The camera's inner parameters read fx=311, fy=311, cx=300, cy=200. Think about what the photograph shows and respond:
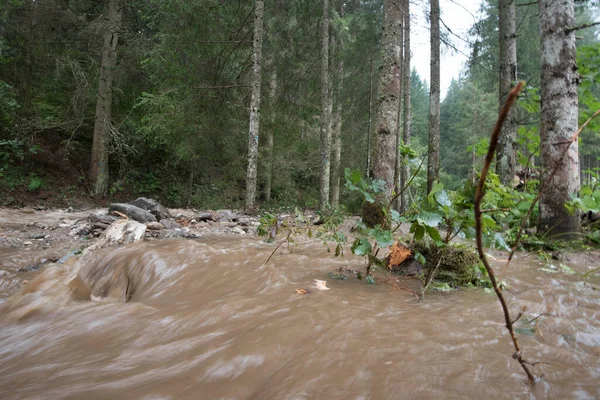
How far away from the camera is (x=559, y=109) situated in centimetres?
407

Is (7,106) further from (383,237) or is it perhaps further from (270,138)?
(383,237)

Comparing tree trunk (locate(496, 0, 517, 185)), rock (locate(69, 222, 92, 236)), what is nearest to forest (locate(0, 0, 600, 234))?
tree trunk (locate(496, 0, 517, 185))

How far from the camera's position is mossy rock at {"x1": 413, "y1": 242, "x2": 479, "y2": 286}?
2.51 metres

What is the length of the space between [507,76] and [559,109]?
4157 millimetres

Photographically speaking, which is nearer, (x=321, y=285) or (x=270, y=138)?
(x=321, y=285)

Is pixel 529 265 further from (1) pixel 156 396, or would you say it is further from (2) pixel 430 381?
(1) pixel 156 396

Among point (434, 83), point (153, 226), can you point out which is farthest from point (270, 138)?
point (153, 226)

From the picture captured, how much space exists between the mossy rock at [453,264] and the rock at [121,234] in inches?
154

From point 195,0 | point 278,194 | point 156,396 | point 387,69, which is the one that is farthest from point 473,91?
point 156,396

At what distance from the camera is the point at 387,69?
13.9ft

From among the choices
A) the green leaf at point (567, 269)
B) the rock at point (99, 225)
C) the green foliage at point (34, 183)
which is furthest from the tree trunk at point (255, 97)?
the green foliage at point (34, 183)

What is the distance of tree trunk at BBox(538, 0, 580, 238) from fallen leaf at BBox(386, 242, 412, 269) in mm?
2608

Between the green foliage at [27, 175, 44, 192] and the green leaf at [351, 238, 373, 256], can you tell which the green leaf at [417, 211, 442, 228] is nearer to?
the green leaf at [351, 238, 373, 256]

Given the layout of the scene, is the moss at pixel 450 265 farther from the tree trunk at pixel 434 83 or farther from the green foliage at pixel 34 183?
the green foliage at pixel 34 183
